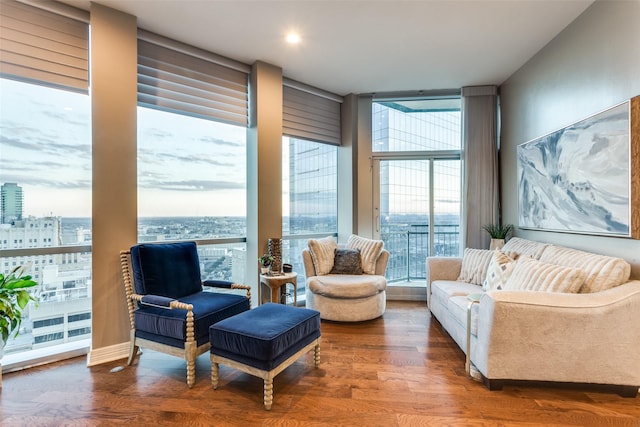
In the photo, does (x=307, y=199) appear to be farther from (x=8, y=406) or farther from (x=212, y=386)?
(x=8, y=406)

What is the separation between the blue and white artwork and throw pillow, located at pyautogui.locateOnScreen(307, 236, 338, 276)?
2.25m

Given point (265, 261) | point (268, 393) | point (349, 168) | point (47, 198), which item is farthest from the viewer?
point (349, 168)

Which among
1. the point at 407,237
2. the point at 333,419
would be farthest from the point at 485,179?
the point at 333,419

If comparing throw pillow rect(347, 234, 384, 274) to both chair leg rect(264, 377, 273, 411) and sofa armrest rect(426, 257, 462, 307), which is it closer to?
sofa armrest rect(426, 257, 462, 307)

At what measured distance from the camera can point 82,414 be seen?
187 centimetres

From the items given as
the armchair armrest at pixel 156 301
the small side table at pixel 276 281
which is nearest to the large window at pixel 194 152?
the small side table at pixel 276 281

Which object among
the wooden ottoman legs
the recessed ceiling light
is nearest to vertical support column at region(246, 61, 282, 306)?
the recessed ceiling light

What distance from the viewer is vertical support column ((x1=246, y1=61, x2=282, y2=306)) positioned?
352 cm

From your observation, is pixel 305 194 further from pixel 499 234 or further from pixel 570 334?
pixel 570 334

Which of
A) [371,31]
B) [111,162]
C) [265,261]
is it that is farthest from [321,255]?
[371,31]

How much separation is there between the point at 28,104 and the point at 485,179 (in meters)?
4.82

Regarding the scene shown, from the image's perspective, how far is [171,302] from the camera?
2.21m

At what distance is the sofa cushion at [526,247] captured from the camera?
112 inches

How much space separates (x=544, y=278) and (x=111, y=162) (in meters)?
3.53
